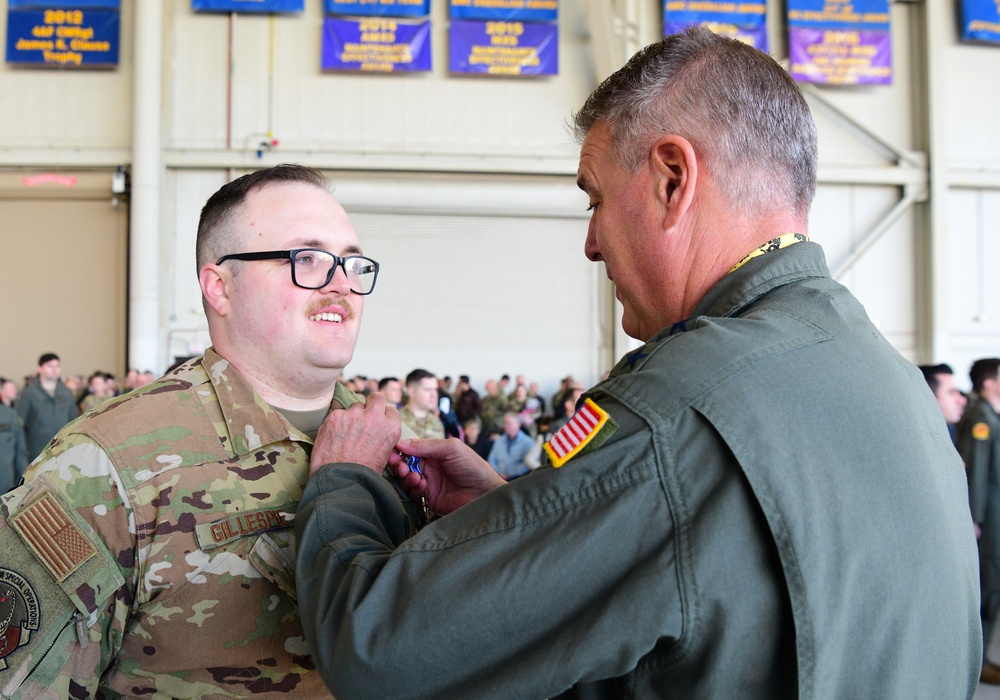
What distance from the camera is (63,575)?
4.29ft

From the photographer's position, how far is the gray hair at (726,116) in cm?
117

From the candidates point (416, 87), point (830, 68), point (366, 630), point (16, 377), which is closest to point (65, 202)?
point (16, 377)

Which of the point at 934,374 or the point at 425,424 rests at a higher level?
the point at 934,374

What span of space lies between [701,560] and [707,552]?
0.01 meters

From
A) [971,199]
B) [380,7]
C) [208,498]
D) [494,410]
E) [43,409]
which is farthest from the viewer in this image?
[971,199]

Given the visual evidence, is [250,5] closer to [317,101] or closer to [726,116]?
[317,101]

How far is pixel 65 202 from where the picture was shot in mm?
11406

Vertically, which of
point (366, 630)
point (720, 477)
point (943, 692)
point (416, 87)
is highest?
point (416, 87)

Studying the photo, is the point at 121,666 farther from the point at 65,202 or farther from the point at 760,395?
the point at 65,202

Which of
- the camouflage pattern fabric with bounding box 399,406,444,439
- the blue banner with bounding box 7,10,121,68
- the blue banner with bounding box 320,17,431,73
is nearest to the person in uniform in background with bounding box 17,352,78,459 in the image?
the camouflage pattern fabric with bounding box 399,406,444,439

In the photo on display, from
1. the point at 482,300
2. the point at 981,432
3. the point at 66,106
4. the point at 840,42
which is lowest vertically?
the point at 981,432

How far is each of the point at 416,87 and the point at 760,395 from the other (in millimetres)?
11279

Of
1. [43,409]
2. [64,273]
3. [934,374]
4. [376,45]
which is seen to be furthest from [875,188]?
[64,273]

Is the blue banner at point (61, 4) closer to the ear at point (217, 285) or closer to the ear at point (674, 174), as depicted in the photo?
the ear at point (217, 285)
